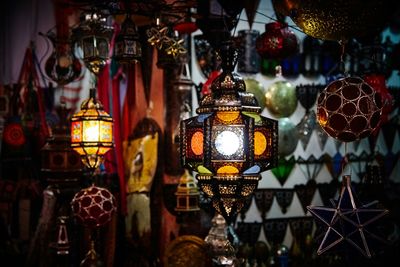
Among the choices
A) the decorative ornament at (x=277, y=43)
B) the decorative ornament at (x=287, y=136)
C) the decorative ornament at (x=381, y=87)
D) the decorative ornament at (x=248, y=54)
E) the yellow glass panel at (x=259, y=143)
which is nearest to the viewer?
the yellow glass panel at (x=259, y=143)

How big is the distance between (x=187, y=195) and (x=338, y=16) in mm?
3200

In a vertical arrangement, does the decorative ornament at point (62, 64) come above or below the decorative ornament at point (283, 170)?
above

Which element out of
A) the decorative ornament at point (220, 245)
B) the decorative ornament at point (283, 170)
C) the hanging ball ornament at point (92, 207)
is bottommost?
the decorative ornament at point (220, 245)

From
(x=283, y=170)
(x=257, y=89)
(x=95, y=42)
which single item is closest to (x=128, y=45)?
(x=95, y=42)

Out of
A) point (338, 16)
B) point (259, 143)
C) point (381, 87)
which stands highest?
point (338, 16)

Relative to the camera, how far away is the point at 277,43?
206 inches

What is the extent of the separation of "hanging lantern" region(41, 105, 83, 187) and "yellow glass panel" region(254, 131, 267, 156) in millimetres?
3325

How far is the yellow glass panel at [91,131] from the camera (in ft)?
17.9

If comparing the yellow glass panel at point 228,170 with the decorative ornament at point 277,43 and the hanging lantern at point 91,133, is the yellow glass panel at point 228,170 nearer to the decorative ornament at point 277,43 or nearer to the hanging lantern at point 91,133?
the decorative ornament at point 277,43

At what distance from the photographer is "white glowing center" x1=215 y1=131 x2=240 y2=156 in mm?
3553

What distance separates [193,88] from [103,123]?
180 centimetres

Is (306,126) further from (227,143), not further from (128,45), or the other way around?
(227,143)

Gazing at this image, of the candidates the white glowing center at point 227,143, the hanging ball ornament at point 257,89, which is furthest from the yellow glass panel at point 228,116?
the hanging ball ornament at point 257,89

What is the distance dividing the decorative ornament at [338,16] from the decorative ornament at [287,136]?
4203 mm
